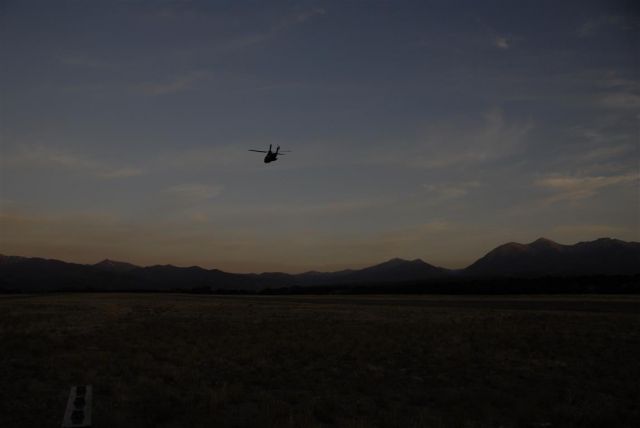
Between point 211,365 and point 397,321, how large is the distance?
1714cm

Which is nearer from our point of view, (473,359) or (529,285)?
(473,359)

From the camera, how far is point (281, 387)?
1470cm

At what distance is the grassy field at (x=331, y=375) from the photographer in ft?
38.1

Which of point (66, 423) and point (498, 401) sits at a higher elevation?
point (66, 423)

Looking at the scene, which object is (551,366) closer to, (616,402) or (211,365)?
(616,402)

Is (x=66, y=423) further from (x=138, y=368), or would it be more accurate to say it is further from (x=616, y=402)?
(x=616, y=402)

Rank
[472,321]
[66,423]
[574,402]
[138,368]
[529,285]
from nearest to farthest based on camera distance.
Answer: [66,423] → [574,402] → [138,368] → [472,321] → [529,285]

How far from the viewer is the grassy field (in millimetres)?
11609

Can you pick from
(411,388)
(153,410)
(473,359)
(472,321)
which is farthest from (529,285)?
(153,410)

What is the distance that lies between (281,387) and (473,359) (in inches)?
311

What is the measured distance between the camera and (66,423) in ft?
26.3

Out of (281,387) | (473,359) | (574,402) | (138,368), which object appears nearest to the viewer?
(574,402)

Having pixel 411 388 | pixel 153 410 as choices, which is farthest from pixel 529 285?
pixel 153 410

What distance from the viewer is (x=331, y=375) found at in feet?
53.8
